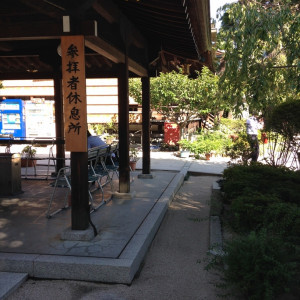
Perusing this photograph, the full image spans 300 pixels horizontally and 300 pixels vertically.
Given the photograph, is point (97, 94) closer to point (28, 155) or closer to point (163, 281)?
point (28, 155)

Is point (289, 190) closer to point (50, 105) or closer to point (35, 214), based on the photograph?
point (35, 214)

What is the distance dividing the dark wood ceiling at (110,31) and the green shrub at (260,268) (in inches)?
109

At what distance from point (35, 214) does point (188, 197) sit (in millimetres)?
3284

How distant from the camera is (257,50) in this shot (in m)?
5.80

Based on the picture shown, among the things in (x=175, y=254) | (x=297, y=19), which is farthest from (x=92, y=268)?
(x=297, y=19)

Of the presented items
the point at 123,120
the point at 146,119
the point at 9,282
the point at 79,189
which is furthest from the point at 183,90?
the point at 9,282

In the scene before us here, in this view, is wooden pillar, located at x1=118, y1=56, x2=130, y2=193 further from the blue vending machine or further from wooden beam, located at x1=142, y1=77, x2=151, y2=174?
the blue vending machine

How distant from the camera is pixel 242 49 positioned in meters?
5.49


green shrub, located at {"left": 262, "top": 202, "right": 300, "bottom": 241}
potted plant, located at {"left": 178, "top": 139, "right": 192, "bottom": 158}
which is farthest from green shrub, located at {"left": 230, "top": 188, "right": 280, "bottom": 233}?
potted plant, located at {"left": 178, "top": 139, "right": 192, "bottom": 158}

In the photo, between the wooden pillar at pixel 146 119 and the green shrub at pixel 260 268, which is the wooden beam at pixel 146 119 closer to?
the wooden pillar at pixel 146 119

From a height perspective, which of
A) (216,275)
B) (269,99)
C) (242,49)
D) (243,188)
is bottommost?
(216,275)

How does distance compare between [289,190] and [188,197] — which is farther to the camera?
[188,197]

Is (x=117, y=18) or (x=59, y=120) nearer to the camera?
(x=117, y=18)

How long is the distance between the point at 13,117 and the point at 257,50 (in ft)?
47.4
